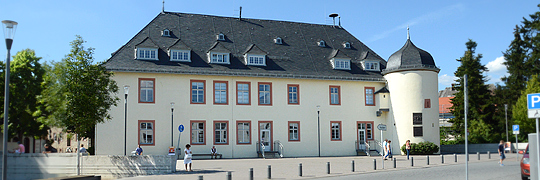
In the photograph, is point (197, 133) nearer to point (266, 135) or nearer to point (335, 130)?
point (266, 135)

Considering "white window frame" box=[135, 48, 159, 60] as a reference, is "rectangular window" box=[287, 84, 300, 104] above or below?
below

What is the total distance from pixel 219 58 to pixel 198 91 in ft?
9.51

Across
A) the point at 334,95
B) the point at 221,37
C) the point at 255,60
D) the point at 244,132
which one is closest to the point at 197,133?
the point at 244,132

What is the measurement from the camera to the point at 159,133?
33625mm

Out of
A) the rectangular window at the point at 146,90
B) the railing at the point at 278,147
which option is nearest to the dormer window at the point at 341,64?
the railing at the point at 278,147

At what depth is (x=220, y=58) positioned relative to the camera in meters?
36.0

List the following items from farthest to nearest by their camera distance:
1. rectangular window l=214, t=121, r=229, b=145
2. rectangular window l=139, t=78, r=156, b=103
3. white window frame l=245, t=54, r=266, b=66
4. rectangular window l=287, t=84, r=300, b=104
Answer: rectangular window l=287, t=84, r=300, b=104
white window frame l=245, t=54, r=266, b=66
rectangular window l=214, t=121, r=229, b=145
rectangular window l=139, t=78, r=156, b=103

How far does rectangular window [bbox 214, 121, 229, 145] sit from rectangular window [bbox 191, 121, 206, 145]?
867mm

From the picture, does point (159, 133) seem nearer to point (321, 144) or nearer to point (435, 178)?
point (321, 144)

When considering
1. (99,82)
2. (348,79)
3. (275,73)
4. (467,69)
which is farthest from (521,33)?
(99,82)

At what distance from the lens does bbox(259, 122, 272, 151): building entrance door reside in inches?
1426

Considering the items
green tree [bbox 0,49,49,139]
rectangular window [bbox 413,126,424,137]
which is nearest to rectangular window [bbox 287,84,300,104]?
rectangular window [bbox 413,126,424,137]

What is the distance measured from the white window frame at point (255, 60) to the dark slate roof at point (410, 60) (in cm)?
963

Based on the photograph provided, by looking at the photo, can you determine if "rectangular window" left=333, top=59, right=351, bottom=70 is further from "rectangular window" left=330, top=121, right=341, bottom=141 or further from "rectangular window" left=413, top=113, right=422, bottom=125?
"rectangular window" left=413, top=113, right=422, bottom=125
